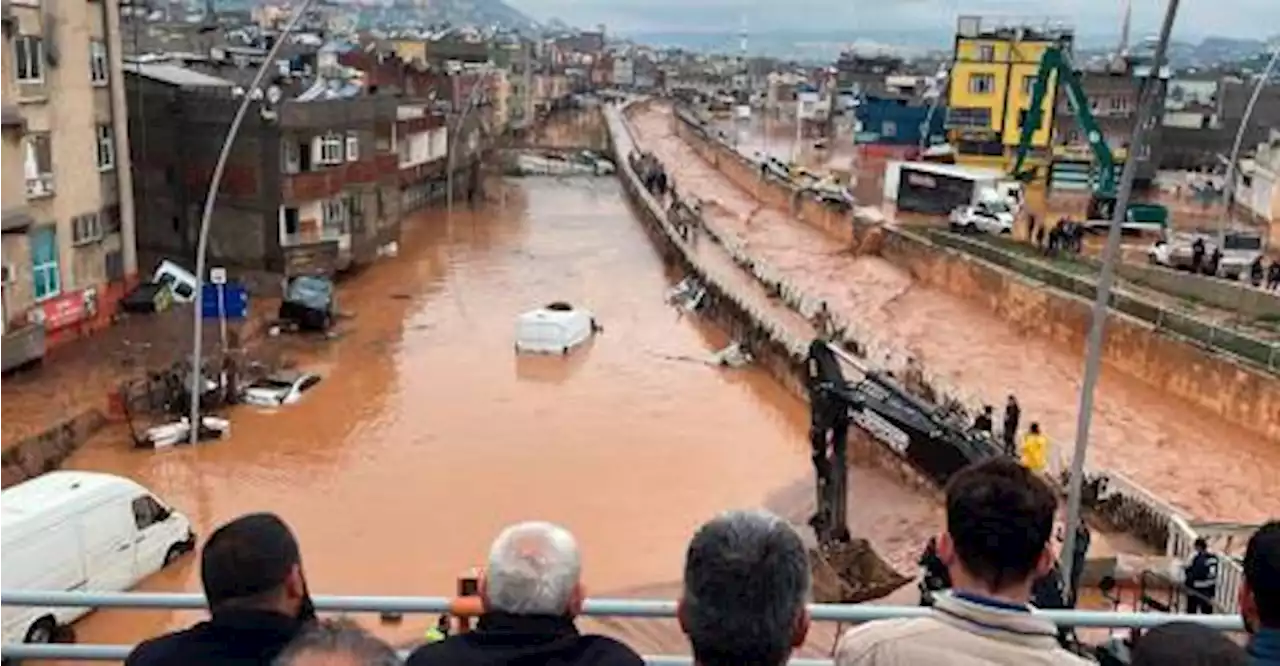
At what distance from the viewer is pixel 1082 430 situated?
10703mm

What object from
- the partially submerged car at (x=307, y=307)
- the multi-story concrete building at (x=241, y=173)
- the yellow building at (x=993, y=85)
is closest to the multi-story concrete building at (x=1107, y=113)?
the yellow building at (x=993, y=85)

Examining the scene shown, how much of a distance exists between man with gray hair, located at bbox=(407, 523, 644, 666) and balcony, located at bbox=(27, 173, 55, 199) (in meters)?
25.6

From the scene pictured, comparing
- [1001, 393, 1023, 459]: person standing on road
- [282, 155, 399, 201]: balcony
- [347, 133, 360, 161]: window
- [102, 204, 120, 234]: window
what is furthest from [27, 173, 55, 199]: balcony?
[1001, 393, 1023, 459]: person standing on road

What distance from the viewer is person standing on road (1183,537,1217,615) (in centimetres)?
1262

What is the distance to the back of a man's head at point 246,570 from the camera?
3.46m

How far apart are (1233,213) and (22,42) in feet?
156

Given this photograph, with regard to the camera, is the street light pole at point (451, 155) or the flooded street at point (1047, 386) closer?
the flooded street at point (1047, 386)

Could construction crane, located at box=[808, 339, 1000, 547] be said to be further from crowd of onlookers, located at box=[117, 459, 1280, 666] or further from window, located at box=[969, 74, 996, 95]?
window, located at box=[969, 74, 996, 95]

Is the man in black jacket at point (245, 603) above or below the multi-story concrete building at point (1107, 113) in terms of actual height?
above

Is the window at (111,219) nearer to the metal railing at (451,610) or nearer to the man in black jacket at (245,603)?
the metal railing at (451,610)

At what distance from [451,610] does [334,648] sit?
134cm

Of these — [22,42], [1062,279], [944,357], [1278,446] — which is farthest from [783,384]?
[22,42]

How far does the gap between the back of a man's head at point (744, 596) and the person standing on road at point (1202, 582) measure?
11.0 metres

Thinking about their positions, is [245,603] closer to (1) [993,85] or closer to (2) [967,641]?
(2) [967,641]
